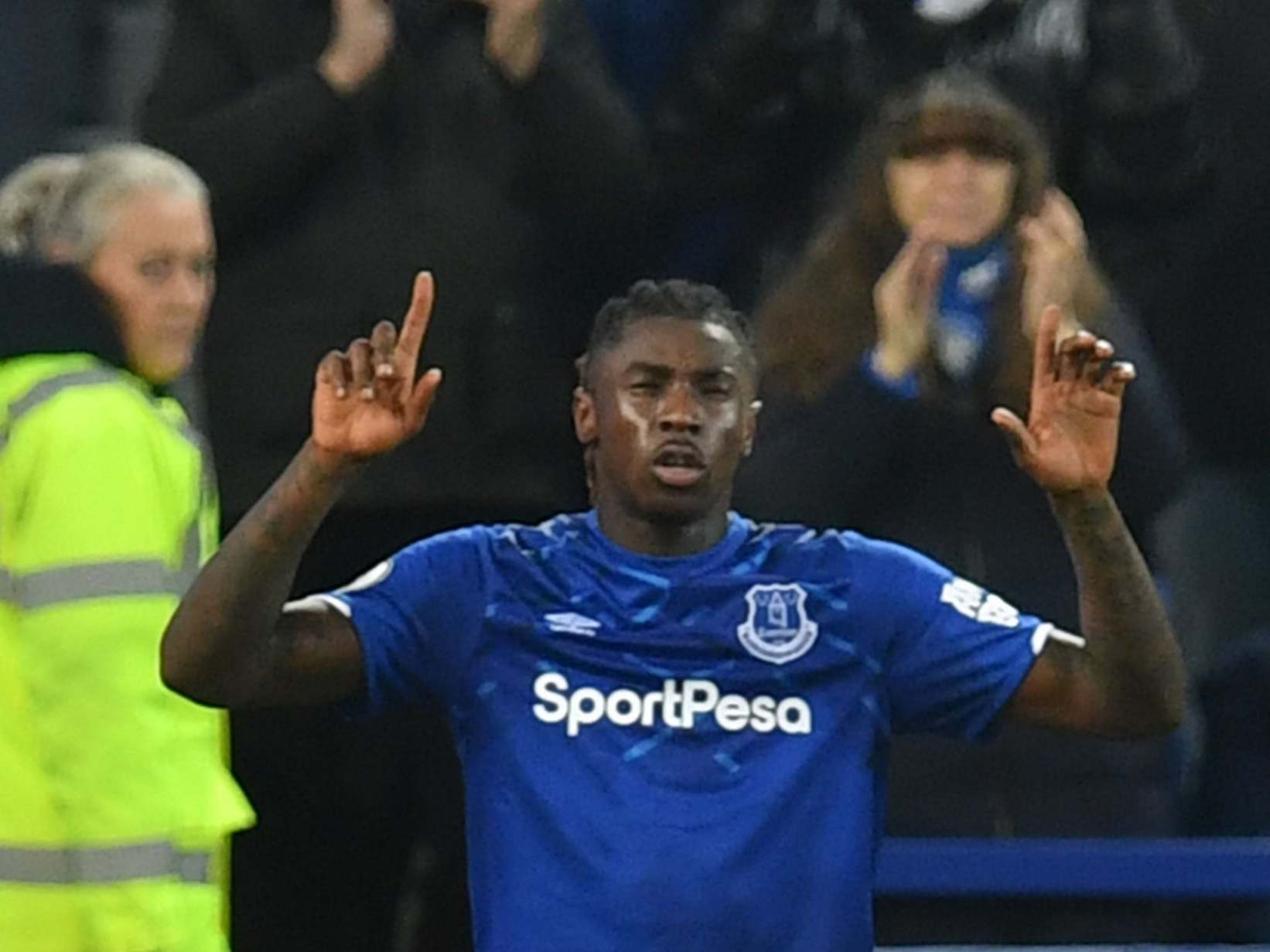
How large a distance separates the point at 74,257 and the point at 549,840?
1334 millimetres

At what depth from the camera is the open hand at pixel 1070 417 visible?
3215 mm

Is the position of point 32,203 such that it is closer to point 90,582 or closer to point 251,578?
point 90,582

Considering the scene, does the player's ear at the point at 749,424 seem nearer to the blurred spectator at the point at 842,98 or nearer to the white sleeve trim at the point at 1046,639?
the white sleeve trim at the point at 1046,639

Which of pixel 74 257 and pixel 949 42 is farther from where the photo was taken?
pixel 949 42

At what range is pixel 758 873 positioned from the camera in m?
3.22

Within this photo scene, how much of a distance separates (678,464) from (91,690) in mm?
952

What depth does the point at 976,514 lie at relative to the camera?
16.2ft

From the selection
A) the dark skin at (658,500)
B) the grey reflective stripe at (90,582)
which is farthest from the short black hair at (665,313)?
the grey reflective stripe at (90,582)

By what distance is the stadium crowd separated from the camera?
16.1ft

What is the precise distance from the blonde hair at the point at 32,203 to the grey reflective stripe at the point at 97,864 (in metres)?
0.82

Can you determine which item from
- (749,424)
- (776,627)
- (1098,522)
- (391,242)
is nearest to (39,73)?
(391,242)

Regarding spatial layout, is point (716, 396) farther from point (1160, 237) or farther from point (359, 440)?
point (1160, 237)

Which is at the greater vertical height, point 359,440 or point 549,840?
point 359,440

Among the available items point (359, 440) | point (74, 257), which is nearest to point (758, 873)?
point (359, 440)
